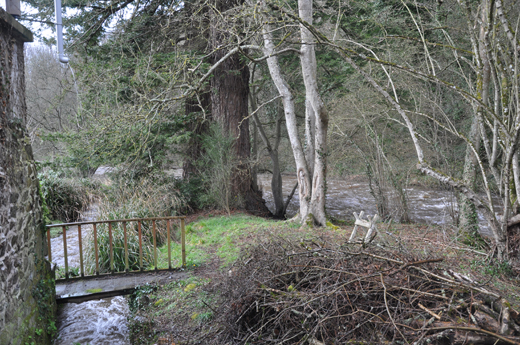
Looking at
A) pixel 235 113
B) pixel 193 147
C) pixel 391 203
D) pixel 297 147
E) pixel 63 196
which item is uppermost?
pixel 235 113

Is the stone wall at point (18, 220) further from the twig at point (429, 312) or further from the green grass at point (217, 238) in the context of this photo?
the twig at point (429, 312)

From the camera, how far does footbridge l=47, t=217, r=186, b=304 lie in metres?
5.23

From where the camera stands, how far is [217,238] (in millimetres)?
8227

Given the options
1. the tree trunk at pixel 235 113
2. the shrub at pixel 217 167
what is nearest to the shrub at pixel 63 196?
the shrub at pixel 217 167

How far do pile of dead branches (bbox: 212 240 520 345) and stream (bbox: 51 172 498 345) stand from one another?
1974mm

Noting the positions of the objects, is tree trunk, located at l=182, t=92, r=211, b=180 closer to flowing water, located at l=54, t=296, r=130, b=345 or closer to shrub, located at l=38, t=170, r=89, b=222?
shrub, located at l=38, t=170, r=89, b=222

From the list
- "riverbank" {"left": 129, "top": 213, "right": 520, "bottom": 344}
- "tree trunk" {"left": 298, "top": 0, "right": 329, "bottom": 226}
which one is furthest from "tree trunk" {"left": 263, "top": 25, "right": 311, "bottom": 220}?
"riverbank" {"left": 129, "top": 213, "right": 520, "bottom": 344}

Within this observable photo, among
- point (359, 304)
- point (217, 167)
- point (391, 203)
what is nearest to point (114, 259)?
point (217, 167)

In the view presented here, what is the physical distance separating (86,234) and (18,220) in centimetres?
417

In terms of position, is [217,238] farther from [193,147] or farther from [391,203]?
[391,203]

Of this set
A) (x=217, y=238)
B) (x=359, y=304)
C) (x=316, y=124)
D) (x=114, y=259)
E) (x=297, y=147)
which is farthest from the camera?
(x=297, y=147)

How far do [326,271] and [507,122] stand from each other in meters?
3.30

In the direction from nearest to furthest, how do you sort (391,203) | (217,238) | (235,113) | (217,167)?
(217,238) < (391,203) < (217,167) < (235,113)

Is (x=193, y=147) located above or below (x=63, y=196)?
above
